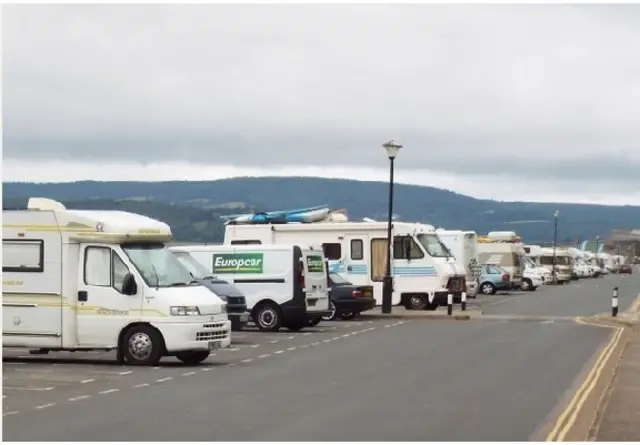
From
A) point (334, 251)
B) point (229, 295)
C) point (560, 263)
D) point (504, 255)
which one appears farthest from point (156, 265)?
point (560, 263)

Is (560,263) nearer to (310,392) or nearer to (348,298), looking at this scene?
(348,298)

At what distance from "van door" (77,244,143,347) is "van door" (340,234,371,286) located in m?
19.9

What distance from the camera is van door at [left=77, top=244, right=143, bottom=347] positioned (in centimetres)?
2038

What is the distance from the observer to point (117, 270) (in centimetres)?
2066

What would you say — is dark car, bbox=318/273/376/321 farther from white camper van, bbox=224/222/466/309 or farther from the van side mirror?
the van side mirror

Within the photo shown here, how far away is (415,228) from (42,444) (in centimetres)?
2990

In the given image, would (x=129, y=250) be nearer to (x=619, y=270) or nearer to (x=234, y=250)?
(x=234, y=250)

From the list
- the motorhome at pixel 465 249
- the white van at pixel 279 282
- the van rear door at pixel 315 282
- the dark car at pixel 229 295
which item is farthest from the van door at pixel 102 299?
the motorhome at pixel 465 249

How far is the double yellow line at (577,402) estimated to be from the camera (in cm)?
1233

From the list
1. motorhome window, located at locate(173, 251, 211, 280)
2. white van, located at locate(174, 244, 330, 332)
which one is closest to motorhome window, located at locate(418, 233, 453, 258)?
white van, located at locate(174, 244, 330, 332)

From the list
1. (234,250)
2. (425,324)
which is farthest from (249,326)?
(425,324)

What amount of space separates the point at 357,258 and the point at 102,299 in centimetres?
2013

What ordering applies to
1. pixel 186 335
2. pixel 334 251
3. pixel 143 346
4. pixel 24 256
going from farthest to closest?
pixel 334 251 < pixel 24 256 < pixel 143 346 < pixel 186 335

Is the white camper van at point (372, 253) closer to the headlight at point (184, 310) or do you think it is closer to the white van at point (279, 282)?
the white van at point (279, 282)
